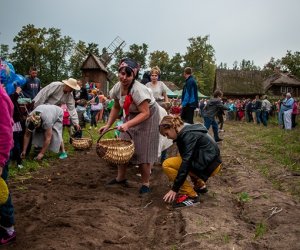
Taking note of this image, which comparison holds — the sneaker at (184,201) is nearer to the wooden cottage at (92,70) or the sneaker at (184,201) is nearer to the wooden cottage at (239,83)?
the wooden cottage at (92,70)

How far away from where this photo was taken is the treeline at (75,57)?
51.1 metres

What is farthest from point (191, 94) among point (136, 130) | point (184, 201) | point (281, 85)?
point (281, 85)

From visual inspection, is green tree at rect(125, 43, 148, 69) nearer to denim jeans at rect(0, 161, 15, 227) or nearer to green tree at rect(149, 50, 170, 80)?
green tree at rect(149, 50, 170, 80)

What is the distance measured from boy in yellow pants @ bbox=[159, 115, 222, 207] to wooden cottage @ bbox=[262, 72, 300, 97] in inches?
1921

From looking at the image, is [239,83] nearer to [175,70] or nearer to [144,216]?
[175,70]

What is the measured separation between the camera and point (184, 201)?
4129 millimetres

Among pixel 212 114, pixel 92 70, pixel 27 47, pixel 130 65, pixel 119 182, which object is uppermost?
pixel 27 47

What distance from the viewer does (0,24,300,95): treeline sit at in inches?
2010

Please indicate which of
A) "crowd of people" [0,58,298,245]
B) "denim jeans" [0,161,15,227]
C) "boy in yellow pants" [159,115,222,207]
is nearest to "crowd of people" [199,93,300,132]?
"crowd of people" [0,58,298,245]

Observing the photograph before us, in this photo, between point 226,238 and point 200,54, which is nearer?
point 226,238

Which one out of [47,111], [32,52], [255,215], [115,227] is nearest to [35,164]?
[47,111]

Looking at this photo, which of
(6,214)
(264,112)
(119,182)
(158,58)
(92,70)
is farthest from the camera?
(158,58)

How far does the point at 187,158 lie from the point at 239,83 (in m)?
47.4

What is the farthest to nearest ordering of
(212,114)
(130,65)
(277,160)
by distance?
(212,114) → (277,160) → (130,65)
